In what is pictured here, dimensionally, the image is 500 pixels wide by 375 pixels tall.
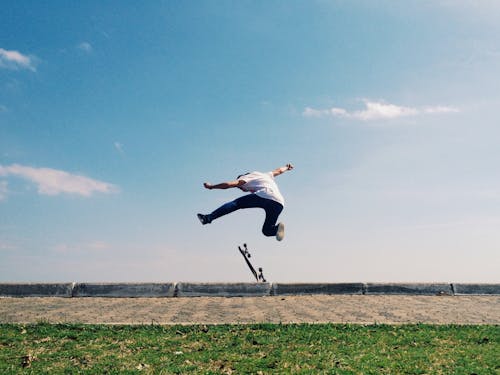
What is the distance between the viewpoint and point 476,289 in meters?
11.0

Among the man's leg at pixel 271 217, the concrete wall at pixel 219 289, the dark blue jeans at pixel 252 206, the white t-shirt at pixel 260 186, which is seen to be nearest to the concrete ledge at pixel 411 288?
the concrete wall at pixel 219 289

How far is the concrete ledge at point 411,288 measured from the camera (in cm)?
1068

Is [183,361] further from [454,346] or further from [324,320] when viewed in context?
[454,346]

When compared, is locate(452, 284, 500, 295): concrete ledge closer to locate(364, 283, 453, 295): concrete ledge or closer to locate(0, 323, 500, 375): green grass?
locate(364, 283, 453, 295): concrete ledge

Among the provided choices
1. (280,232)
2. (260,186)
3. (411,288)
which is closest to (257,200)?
(260,186)

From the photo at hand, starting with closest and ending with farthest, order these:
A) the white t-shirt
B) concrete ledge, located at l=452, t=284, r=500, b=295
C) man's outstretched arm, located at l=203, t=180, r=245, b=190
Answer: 1. man's outstretched arm, located at l=203, t=180, r=245, b=190
2. the white t-shirt
3. concrete ledge, located at l=452, t=284, r=500, b=295

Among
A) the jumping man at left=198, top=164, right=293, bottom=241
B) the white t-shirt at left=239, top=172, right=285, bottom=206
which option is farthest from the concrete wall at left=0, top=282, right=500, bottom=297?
the white t-shirt at left=239, top=172, right=285, bottom=206

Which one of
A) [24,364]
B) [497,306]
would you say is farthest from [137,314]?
[497,306]

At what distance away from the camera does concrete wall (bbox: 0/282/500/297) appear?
10555 mm

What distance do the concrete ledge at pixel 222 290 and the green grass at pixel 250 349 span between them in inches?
138

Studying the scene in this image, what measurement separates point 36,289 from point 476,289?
36.8 ft

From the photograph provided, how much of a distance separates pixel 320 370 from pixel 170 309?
464 cm

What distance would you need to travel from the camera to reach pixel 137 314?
Answer: 837 cm

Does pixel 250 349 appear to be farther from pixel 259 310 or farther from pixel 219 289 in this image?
pixel 219 289
